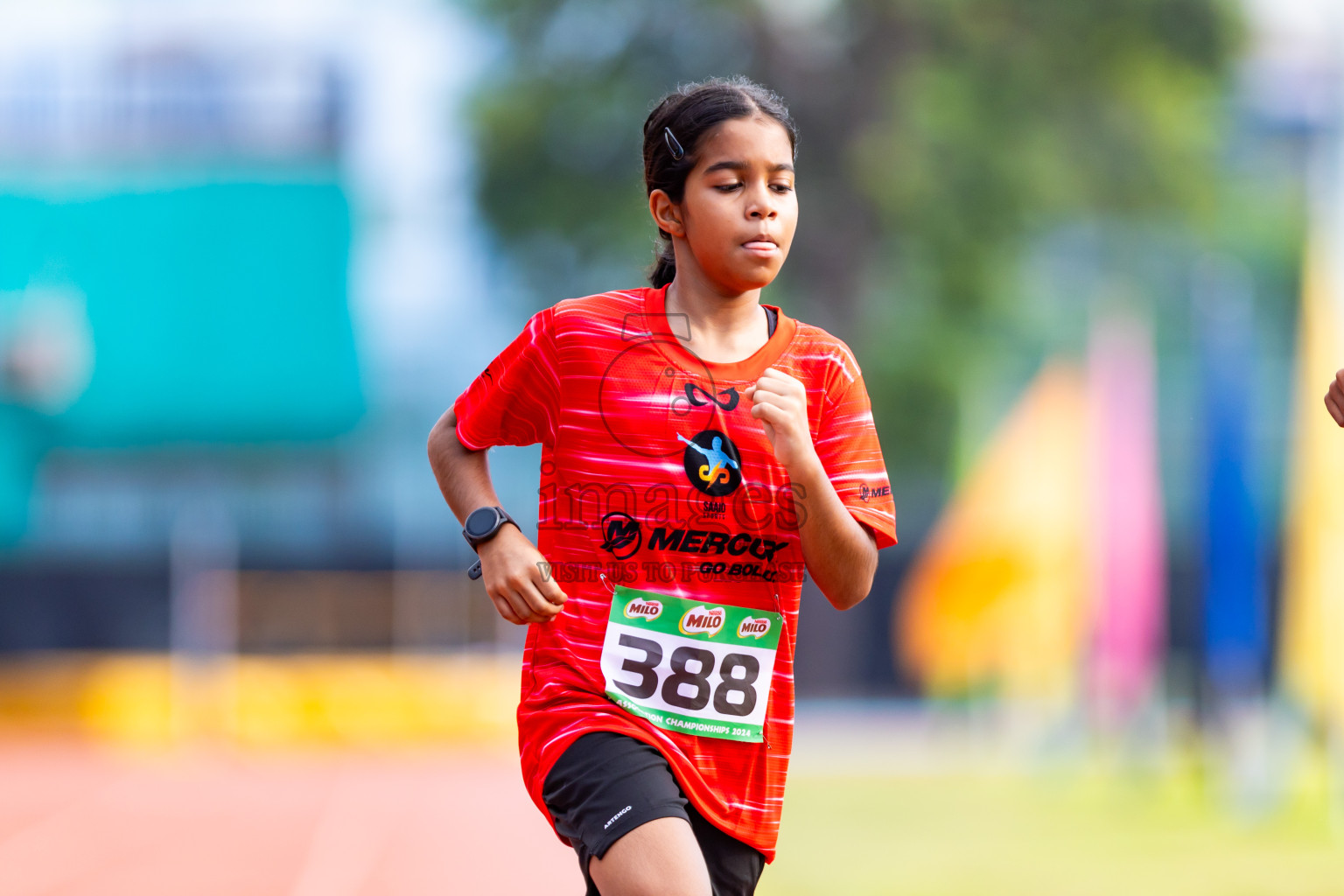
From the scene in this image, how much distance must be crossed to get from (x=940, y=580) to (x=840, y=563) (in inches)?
596

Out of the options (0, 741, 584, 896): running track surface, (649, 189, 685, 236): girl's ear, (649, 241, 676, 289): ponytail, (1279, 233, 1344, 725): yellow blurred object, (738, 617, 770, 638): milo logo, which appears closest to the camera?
(738, 617, 770, 638): milo logo

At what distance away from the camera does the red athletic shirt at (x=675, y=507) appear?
108 inches

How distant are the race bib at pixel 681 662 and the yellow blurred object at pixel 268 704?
15.1 m

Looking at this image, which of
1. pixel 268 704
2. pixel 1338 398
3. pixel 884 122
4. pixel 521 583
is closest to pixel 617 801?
pixel 521 583

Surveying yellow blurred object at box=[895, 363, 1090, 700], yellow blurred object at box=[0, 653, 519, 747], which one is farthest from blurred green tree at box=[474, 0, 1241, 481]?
yellow blurred object at box=[0, 653, 519, 747]

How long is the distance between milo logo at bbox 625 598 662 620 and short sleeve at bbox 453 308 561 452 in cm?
37

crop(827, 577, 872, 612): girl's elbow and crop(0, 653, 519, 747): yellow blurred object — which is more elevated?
crop(827, 577, 872, 612): girl's elbow

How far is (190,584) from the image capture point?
2077cm

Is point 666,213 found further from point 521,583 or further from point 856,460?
point 521,583

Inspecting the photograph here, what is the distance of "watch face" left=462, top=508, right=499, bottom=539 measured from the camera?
8.99 feet

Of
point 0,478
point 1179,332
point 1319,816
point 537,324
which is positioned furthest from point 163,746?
point 1179,332

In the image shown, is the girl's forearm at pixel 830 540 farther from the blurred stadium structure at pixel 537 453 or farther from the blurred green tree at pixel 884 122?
the blurred green tree at pixel 884 122

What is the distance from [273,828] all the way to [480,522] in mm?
8692

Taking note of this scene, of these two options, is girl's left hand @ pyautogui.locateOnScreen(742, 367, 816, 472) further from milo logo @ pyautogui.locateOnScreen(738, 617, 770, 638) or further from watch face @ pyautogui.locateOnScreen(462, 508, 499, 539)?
watch face @ pyautogui.locateOnScreen(462, 508, 499, 539)
